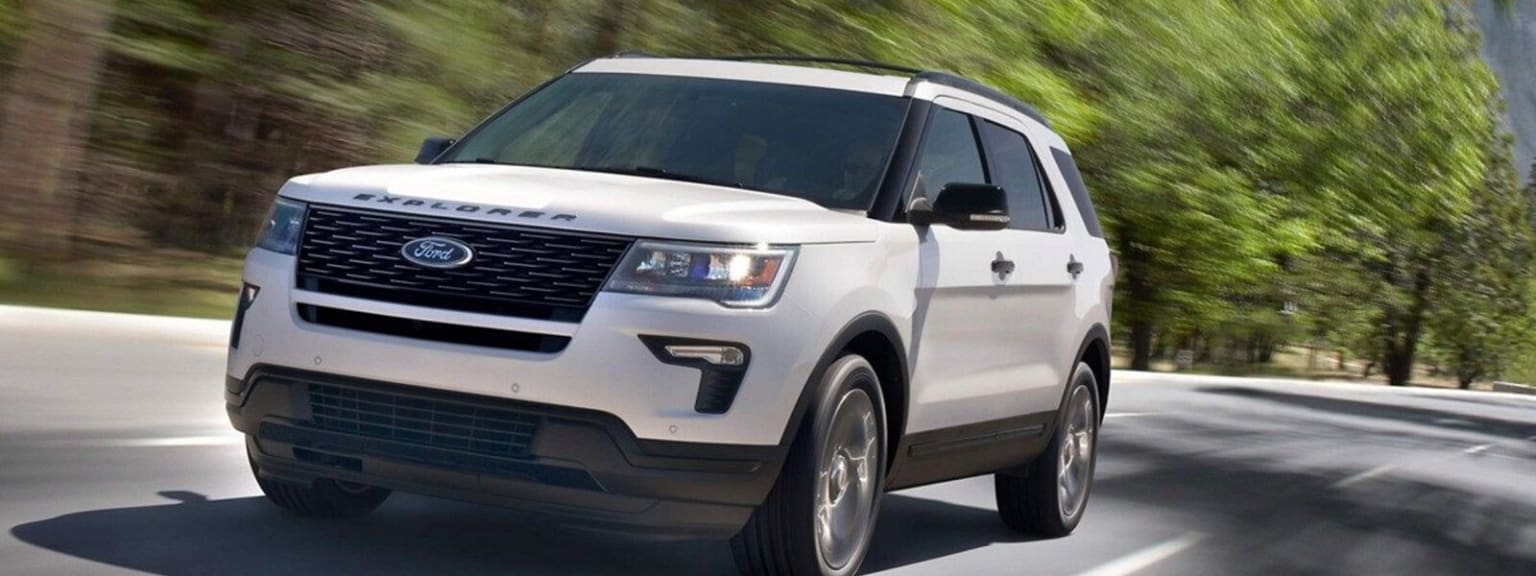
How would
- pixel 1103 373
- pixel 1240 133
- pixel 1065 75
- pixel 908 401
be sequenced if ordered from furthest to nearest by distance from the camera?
pixel 1240 133
pixel 1065 75
pixel 1103 373
pixel 908 401

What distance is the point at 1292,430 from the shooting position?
20141 millimetres

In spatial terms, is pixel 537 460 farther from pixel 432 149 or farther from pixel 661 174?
pixel 432 149

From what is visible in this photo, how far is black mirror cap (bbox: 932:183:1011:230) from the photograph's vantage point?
710 centimetres

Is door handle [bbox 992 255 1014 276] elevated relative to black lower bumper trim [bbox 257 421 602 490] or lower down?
elevated

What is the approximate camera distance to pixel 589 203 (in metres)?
6.06

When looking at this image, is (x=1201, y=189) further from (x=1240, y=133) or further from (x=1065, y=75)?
(x=1065, y=75)

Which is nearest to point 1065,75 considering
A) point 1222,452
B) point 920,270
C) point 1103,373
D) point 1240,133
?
point 1240,133

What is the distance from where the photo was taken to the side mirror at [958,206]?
23.2 ft

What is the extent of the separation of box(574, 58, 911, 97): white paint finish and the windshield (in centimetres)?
4

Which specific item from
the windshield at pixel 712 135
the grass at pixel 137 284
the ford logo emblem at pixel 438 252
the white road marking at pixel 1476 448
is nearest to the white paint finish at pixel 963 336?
the windshield at pixel 712 135

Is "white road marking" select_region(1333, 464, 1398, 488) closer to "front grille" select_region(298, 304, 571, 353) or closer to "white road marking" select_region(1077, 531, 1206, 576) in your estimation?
"white road marking" select_region(1077, 531, 1206, 576)

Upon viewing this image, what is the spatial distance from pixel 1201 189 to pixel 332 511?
91.9 ft

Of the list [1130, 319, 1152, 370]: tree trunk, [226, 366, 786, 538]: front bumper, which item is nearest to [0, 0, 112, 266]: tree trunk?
[226, 366, 786, 538]: front bumper

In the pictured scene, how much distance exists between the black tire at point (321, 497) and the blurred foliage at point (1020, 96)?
8.88 metres
